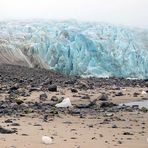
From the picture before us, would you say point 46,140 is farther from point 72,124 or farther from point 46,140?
point 72,124

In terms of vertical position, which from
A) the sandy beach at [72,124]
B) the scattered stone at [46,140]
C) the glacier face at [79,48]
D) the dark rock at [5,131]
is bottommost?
the glacier face at [79,48]

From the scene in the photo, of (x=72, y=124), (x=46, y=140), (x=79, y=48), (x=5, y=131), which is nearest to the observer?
(x=46, y=140)

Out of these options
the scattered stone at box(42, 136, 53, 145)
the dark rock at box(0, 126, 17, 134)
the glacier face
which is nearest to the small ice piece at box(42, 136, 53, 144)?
the scattered stone at box(42, 136, 53, 145)

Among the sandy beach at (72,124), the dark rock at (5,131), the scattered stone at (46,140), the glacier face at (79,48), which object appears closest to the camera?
the scattered stone at (46,140)

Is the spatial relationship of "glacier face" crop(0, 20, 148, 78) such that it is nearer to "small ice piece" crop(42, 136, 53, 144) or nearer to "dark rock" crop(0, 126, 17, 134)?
"dark rock" crop(0, 126, 17, 134)

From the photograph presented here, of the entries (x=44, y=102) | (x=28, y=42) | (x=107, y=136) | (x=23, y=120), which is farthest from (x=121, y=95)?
(x=28, y=42)

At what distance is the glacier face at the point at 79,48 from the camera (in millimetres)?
43531

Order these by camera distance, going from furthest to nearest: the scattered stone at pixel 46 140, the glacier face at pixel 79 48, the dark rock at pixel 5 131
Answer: the glacier face at pixel 79 48
the dark rock at pixel 5 131
the scattered stone at pixel 46 140

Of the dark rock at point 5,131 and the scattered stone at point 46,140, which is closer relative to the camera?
the scattered stone at point 46,140

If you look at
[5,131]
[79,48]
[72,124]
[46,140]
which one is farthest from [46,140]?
[79,48]

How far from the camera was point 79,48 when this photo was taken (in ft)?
156

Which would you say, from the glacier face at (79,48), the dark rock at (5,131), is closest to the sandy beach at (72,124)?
the dark rock at (5,131)

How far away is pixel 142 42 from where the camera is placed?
5581 cm

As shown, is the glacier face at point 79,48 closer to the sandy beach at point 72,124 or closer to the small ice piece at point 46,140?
the sandy beach at point 72,124
